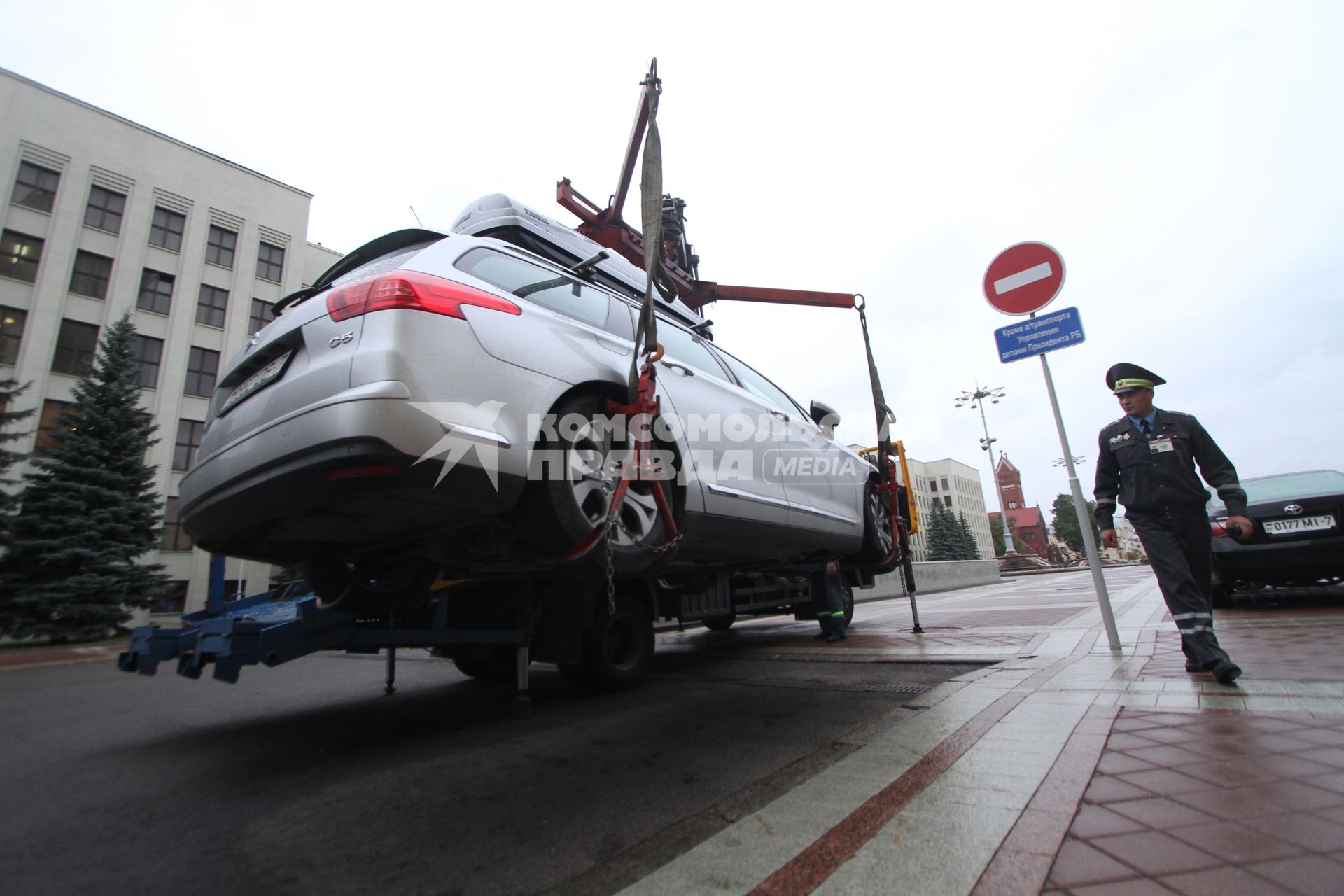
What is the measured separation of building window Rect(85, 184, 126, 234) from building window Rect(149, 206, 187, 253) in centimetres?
87

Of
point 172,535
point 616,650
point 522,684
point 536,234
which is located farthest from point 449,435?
point 172,535

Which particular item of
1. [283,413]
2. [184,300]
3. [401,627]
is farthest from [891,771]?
[184,300]

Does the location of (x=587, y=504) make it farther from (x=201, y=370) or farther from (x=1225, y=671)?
(x=201, y=370)

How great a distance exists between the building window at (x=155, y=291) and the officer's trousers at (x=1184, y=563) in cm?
2751

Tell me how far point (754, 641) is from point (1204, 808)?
18.7ft

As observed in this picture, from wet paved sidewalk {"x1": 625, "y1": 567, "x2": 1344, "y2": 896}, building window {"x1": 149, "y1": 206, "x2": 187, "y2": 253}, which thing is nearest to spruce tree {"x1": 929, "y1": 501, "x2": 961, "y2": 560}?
wet paved sidewalk {"x1": 625, "y1": 567, "x2": 1344, "y2": 896}

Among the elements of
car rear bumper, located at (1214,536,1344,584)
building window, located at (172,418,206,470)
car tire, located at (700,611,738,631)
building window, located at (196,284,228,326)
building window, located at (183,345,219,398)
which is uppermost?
building window, located at (196,284,228,326)

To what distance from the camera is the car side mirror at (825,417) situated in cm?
476

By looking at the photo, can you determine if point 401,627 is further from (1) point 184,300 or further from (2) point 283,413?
(1) point 184,300

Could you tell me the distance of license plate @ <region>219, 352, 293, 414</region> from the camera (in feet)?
6.47

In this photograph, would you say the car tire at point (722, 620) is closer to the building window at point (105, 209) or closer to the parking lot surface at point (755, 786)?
the parking lot surface at point (755, 786)

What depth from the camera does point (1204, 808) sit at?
5.41ft

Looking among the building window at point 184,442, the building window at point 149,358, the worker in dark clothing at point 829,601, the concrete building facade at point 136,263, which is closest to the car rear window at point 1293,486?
the worker in dark clothing at point 829,601

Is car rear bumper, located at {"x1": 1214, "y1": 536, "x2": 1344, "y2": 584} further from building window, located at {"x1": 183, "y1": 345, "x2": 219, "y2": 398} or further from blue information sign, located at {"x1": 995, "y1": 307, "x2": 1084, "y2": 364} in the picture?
building window, located at {"x1": 183, "y1": 345, "x2": 219, "y2": 398}
